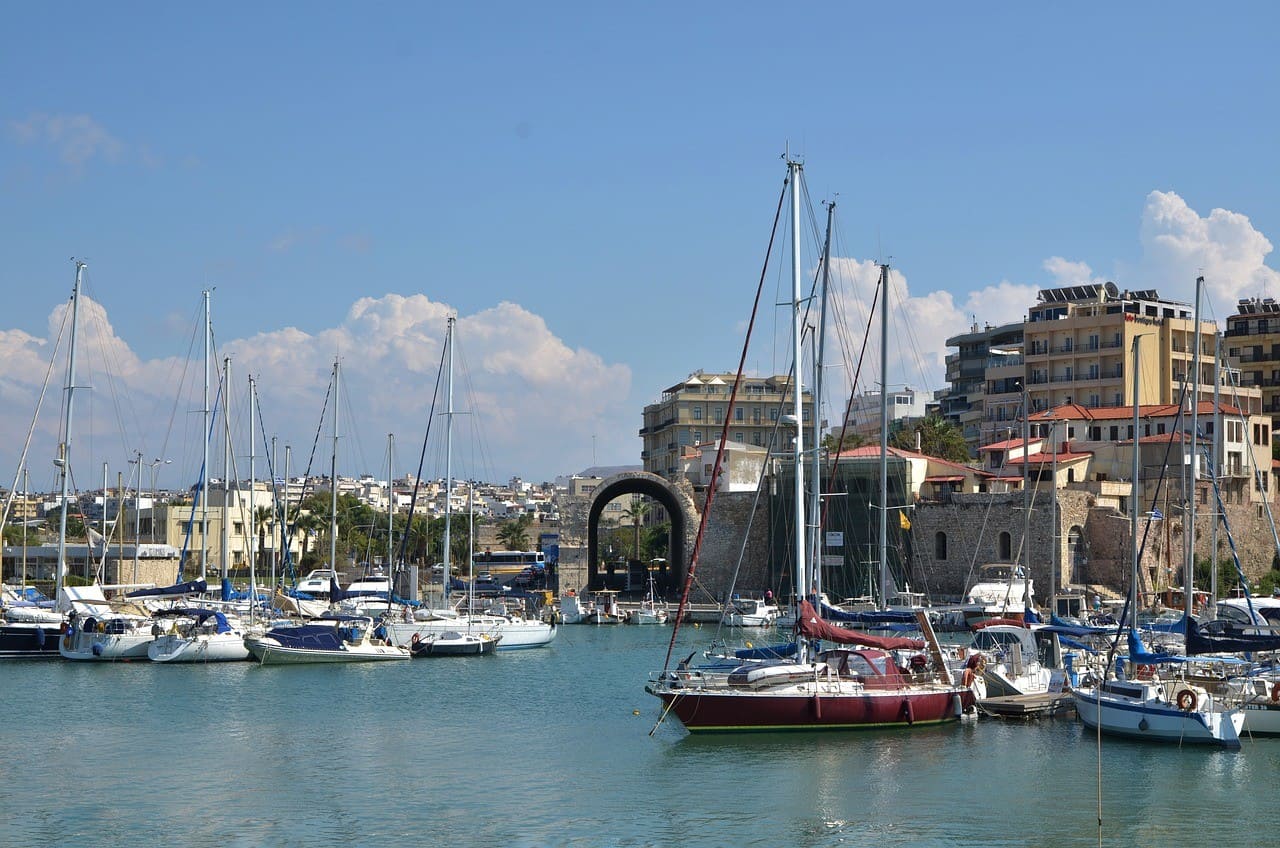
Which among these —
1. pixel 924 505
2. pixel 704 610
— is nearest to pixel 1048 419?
pixel 924 505

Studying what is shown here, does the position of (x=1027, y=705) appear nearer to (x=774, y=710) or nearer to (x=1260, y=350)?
(x=774, y=710)

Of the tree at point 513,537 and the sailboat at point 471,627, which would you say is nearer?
the sailboat at point 471,627

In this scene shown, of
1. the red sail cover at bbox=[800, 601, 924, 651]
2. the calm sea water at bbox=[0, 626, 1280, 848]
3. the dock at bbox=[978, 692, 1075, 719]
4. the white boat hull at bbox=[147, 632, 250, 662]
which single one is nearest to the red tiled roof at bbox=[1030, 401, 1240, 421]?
the dock at bbox=[978, 692, 1075, 719]

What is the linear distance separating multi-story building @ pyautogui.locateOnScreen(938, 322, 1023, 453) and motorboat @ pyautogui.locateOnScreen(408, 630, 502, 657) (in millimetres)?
50915

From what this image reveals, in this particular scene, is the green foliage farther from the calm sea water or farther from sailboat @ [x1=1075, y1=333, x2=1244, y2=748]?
sailboat @ [x1=1075, y1=333, x2=1244, y2=748]

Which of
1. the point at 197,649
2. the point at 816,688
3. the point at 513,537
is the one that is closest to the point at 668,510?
the point at 197,649

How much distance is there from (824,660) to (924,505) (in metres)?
37.5

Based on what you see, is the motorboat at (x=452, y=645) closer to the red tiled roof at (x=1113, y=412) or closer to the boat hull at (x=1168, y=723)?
the boat hull at (x=1168, y=723)

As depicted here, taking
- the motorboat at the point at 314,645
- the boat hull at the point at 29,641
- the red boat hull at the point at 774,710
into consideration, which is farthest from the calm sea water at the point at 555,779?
the boat hull at the point at 29,641

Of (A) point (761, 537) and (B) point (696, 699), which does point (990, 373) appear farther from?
(B) point (696, 699)

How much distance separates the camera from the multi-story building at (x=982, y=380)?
96250mm

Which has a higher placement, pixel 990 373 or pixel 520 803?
pixel 990 373

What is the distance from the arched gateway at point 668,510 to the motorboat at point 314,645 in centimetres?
2590

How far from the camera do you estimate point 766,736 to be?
1211 inches
